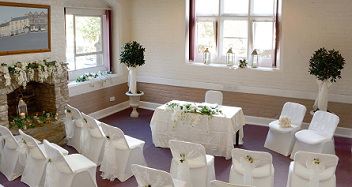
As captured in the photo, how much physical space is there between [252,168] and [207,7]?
561cm

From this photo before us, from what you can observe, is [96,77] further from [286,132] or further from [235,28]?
[286,132]

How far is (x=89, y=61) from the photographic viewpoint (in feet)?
30.0

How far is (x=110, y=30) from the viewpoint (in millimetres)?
9602

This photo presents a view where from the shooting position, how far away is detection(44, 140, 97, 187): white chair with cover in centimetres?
478

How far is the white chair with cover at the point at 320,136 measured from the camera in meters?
6.19

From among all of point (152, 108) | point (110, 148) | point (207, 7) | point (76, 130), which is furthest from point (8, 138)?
point (207, 7)

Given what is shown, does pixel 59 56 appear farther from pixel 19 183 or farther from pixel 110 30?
pixel 19 183

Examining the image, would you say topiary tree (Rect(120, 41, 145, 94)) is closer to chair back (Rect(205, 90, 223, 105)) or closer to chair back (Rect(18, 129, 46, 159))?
chair back (Rect(205, 90, 223, 105))

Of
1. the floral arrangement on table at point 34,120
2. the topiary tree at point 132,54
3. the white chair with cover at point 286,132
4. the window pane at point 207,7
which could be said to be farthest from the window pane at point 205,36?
the floral arrangement on table at point 34,120

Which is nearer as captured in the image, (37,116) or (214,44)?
(37,116)

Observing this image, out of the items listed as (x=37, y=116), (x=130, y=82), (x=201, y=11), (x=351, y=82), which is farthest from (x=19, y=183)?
(x=351, y=82)

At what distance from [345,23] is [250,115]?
2.98m

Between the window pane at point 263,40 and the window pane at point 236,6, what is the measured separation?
48cm

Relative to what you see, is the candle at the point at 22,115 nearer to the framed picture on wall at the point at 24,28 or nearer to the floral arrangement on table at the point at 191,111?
the framed picture on wall at the point at 24,28
